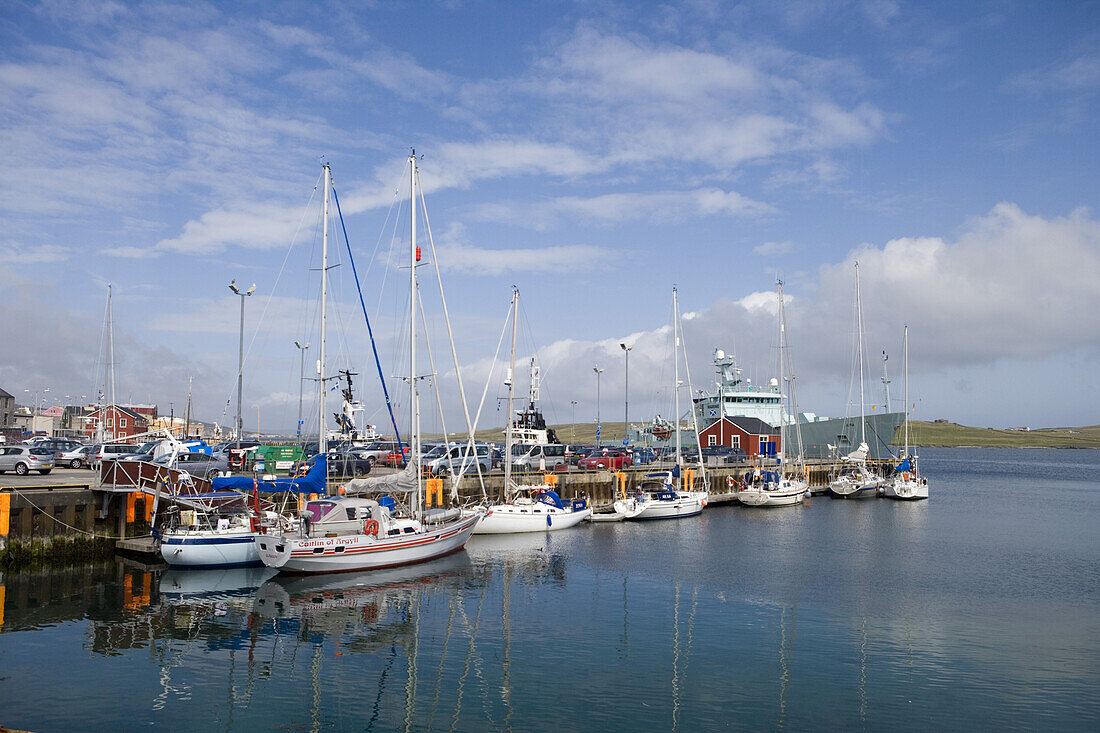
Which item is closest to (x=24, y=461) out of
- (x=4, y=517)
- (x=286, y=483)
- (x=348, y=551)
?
(x=4, y=517)

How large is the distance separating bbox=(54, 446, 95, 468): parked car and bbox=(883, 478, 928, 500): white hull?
6394cm

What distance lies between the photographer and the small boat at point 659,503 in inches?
1999

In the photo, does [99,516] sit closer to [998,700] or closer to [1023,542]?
[998,700]

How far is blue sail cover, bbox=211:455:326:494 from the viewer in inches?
1308

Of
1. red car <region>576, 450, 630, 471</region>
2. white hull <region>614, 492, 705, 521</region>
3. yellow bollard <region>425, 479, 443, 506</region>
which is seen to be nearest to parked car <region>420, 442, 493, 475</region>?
yellow bollard <region>425, 479, 443, 506</region>

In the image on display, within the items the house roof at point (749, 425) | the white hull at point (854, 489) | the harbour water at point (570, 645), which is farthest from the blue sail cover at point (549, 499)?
the house roof at point (749, 425)

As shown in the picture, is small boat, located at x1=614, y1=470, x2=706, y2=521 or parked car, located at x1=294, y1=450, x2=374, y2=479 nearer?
parked car, located at x1=294, y1=450, x2=374, y2=479

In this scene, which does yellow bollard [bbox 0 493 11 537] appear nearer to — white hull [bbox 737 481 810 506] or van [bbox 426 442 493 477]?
van [bbox 426 442 493 477]

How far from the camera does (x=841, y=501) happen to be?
69.2 m

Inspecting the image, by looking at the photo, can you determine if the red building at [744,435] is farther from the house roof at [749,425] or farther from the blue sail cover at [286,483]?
the blue sail cover at [286,483]

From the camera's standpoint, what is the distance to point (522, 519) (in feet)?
142

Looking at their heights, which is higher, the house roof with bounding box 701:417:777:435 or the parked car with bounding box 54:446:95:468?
the house roof with bounding box 701:417:777:435

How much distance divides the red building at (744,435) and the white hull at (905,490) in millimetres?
17874

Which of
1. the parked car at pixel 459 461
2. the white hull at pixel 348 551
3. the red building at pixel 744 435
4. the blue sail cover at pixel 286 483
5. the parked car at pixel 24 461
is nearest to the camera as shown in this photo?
the white hull at pixel 348 551
